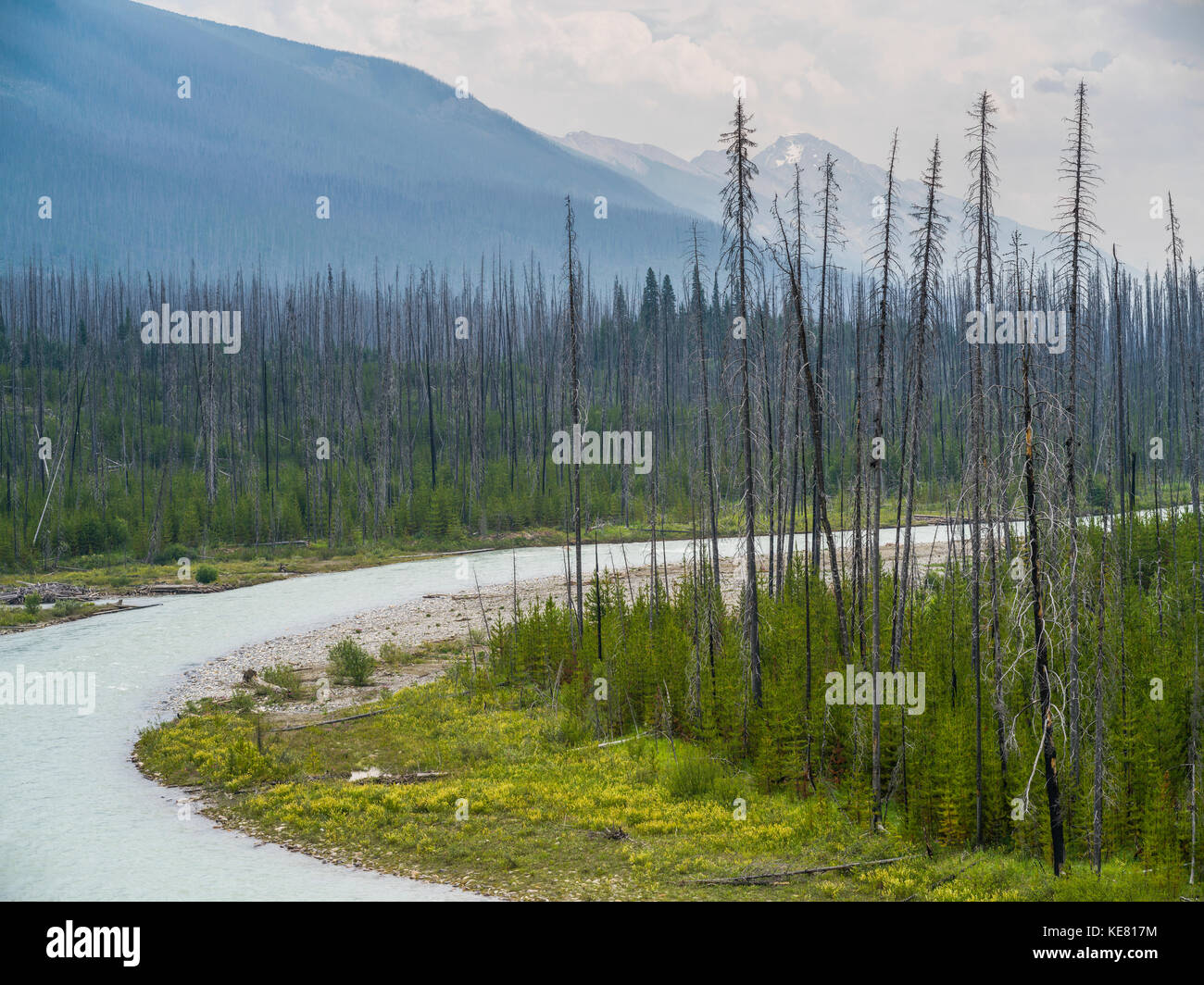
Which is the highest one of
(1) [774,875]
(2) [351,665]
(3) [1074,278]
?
(3) [1074,278]

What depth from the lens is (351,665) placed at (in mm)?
23609

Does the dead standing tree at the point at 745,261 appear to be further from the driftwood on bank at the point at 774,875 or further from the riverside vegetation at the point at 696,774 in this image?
the driftwood on bank at the point at 774,875

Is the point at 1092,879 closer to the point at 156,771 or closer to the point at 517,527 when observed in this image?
the point at 156,771

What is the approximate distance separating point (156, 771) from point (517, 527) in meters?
38.3

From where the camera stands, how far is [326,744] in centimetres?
1853

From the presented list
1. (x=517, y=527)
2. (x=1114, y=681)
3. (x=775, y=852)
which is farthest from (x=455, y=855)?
(x=517, y=527)

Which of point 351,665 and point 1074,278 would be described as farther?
point 351,665

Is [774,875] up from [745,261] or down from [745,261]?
down

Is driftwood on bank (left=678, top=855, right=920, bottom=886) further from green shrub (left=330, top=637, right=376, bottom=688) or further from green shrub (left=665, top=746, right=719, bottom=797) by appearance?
green shrub (left=330, top=637, right=376, bottom=688)

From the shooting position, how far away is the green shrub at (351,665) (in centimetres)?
2356

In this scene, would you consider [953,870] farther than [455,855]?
No

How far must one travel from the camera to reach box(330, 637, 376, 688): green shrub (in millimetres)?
23562

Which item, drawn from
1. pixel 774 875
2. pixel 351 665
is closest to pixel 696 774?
pixel 774 875

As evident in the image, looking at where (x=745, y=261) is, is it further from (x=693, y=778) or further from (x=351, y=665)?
(x=351, y=665)
